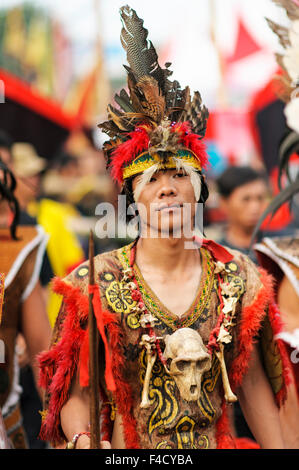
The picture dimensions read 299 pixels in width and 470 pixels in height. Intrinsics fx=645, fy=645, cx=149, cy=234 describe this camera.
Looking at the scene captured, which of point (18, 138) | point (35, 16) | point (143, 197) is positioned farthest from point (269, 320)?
point (35, 16)

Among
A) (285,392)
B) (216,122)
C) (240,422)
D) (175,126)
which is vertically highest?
(216,122)

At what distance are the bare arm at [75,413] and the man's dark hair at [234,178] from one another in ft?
9.40

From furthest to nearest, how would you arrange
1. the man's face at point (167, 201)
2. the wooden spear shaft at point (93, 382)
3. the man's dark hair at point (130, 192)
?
the man's dark hair at point (130, 192), the man's face at point (167, 201), the wooden spear shaft at point (93, 382)

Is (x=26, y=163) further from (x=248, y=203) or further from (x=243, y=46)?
(x=243, y=46)

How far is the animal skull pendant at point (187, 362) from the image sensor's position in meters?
2.18

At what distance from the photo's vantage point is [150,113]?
235 centimetres

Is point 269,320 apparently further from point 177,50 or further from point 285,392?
point 177,50

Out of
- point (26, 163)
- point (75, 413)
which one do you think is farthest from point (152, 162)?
point (26, 163)

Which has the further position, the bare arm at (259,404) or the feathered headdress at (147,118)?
the bare arm at (259,404)

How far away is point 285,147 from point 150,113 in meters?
0.71

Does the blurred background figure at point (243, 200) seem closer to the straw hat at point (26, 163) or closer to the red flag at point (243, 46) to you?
the straw hat at point (26, 163)

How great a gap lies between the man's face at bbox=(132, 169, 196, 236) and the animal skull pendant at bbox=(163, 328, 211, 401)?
1.33 feet

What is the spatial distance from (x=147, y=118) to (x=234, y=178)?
2623 mm

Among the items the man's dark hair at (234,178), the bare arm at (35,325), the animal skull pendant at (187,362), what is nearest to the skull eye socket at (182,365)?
the animal skull pendant at (187,362)
